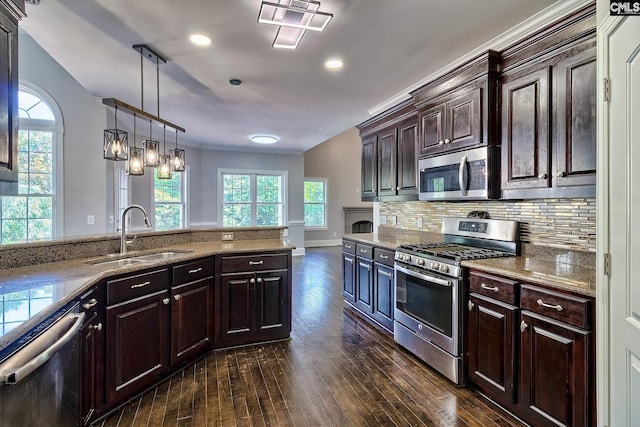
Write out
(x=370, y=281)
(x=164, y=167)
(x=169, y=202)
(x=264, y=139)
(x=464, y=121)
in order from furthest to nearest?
(x=169, y=202) → (x=264, y=139) → (x=370, y=281) → (x=164, y=167) → (x=464, y=121)

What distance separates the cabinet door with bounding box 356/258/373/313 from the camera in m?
3.71

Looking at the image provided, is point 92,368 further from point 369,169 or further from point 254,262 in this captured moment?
point 369,169

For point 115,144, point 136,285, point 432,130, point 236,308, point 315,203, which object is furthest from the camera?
point 315,203

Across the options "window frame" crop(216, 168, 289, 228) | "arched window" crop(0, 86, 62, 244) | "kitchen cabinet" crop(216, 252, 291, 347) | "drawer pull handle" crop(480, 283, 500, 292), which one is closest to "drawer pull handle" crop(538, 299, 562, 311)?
"drawer pull handle" crop(480, 283, 500, 292)

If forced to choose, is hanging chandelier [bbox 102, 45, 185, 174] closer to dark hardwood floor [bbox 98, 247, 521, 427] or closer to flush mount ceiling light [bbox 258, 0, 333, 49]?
flush mount ceiling light [bbox 258, 0, 333, 49]

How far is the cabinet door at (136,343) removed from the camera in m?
2.10

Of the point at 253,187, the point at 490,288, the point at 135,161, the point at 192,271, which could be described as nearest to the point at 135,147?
the point at 135,161

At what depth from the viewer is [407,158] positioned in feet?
12.3

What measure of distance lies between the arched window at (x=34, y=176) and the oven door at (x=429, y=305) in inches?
170

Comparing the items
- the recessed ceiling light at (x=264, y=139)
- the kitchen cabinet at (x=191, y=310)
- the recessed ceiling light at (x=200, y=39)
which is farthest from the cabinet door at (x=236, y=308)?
the recessed ceiling light at (x=264, y=139)

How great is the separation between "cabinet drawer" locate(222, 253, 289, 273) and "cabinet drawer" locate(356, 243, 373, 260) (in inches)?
38.3

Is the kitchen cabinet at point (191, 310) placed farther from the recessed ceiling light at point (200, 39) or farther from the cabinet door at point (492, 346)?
the cabinet door at point (492, 346)

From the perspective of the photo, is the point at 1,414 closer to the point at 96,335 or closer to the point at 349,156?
the point at 96,335

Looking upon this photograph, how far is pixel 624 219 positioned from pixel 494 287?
961 mm
